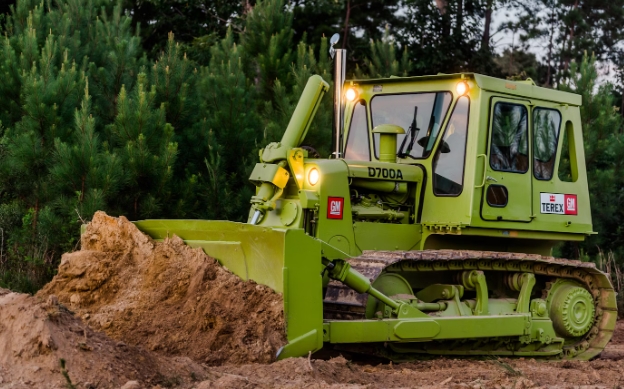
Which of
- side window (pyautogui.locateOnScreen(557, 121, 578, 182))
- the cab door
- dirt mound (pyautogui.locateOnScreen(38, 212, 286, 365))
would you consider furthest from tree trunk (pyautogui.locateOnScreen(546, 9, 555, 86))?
dirt mound (pyautogui.locateOnScreen(38, 212, 286, 365))

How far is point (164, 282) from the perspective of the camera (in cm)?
730

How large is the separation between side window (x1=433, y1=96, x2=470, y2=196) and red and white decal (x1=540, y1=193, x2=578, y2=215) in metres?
1.07

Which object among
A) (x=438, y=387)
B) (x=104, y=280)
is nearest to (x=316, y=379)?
(x=438, y=387)

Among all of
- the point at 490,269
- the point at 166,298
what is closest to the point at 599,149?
the point at 490,269

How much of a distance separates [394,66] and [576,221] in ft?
21.4

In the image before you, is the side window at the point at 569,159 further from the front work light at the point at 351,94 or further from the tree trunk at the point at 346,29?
the tree trunk at the point at 346,29

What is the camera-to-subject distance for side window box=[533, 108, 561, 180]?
9305 mm

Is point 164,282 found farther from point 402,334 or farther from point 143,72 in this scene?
point 143,72

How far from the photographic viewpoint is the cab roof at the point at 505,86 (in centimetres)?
877

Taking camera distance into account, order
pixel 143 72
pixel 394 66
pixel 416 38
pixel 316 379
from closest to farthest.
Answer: pixel 316 379 < pixel 143 72 < pixel 394 66 < pixel 416 38

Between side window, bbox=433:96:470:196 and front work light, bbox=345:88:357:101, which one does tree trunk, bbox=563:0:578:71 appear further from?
side window, bbox=433:96:470:196

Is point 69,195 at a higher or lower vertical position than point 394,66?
lower

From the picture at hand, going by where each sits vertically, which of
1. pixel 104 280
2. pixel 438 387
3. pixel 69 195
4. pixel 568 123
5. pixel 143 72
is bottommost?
pixel 438 387

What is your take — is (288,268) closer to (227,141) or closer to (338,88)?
(338,88)
